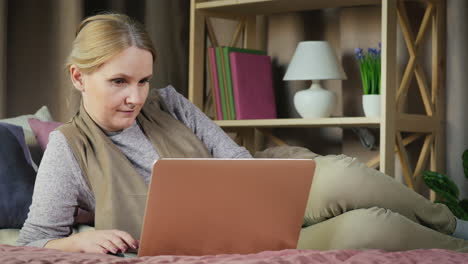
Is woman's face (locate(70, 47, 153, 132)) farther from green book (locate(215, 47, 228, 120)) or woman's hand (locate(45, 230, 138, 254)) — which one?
green book (locate(215, 47, 228, 120))

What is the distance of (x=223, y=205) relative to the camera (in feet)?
3.62

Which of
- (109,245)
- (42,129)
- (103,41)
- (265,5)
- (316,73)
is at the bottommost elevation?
(109,245)

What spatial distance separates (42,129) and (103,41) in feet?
1.78

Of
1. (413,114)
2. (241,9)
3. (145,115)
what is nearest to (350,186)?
(145,115)

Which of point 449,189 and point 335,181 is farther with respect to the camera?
point 449,189

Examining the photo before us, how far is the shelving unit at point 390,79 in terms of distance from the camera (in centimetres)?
237

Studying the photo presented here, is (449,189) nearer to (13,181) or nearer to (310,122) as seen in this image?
(310,122)

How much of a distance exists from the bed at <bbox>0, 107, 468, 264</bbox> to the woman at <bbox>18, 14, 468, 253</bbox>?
130 mm

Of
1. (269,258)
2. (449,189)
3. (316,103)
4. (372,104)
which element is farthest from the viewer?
(316,103)

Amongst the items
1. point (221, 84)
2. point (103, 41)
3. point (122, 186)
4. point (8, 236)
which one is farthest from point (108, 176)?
point (221, 84)

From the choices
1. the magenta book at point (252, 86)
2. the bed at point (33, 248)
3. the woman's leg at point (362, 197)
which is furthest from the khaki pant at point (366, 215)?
the magenta book at point (252, 86)

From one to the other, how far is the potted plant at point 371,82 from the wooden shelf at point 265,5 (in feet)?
0.67

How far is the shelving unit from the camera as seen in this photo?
2.37 metres

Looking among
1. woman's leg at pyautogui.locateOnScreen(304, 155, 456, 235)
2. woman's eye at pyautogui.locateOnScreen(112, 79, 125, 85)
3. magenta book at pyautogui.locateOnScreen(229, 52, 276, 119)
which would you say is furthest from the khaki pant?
magenta book at pyautogui.locateOnScreen(229, 52, 276, 119)
